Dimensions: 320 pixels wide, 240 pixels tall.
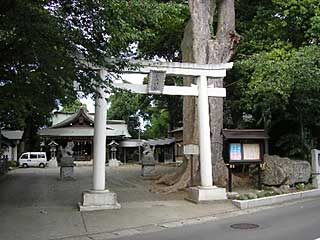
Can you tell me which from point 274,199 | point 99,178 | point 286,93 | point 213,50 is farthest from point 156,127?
point 99,178

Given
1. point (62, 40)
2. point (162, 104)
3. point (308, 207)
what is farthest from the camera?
point (162, 104)

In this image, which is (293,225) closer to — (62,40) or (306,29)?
(62,40)

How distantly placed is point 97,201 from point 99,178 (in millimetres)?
721

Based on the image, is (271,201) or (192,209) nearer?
(192,209)

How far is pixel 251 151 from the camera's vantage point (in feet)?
51.9

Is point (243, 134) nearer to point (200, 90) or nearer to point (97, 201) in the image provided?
point (200, 90)

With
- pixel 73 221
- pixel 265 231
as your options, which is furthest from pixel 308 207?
pixel 73 221

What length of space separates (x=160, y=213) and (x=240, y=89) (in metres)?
10.5

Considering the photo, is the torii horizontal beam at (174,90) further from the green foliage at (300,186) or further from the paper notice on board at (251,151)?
Answer: the green foliage at (300,186)

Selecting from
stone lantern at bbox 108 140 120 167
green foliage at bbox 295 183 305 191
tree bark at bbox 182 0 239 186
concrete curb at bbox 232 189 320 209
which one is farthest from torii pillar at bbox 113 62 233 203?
stone lantern at bbox 108 140 120 167

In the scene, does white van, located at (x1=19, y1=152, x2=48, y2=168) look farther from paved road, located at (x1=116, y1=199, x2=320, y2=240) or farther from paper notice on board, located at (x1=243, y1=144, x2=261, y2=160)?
paved road, located at (x1=116, y1=199, x2=320, y2=240)

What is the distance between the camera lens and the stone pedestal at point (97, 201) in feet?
39.6

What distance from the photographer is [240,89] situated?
20484 mm

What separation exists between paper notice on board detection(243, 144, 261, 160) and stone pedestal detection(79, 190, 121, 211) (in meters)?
5.85
